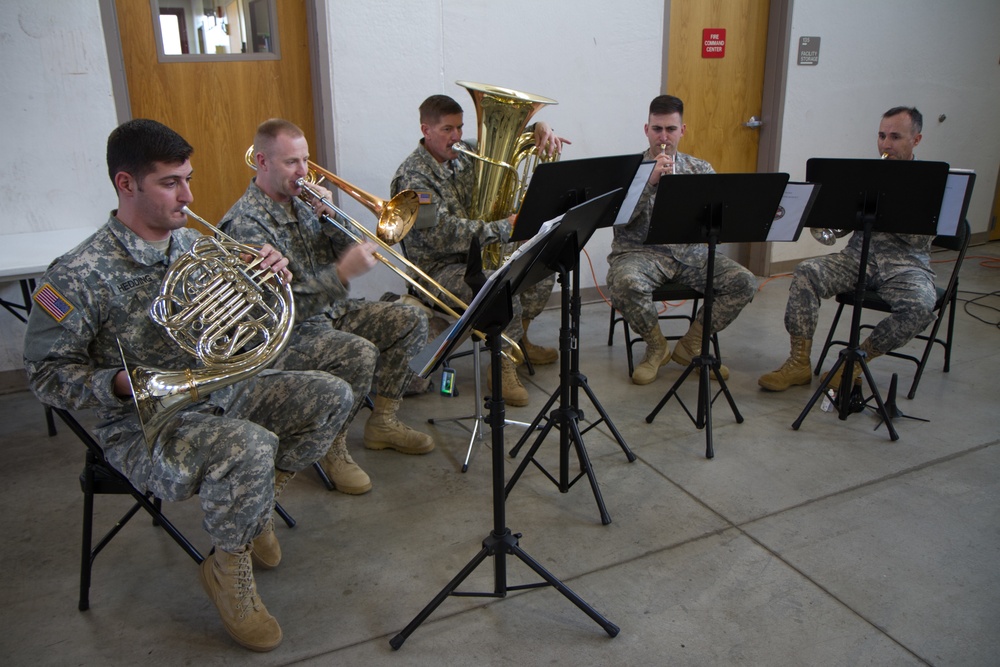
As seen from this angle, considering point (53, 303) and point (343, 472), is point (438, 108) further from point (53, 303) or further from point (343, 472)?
point (53, 303)

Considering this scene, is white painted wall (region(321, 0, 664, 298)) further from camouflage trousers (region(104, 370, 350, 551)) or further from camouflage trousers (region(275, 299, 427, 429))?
camouflage trousers (region(104, 370, 350, 551))

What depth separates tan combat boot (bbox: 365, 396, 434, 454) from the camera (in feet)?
11.9

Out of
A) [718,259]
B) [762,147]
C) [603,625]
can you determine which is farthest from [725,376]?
[762,147]

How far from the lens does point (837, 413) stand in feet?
13.1

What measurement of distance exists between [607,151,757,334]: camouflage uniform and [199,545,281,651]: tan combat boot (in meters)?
2.62

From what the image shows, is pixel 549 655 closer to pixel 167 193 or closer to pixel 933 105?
pixel 167 193

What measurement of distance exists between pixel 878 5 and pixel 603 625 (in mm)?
6284

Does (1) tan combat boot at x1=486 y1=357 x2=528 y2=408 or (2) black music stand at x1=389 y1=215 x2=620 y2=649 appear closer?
(2) black music stand at x1=389 y1=215 x2=620 y2=649

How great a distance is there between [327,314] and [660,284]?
1935mm

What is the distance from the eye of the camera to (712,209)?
11.2 ft

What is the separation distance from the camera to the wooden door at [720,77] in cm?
593

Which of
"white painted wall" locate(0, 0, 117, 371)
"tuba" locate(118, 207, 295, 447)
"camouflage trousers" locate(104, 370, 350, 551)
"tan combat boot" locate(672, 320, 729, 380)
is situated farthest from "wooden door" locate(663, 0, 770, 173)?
"camouflage trousers" locate(104, 370, 350, 551)

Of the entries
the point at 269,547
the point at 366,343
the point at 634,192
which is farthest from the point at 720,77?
the point at 269,547

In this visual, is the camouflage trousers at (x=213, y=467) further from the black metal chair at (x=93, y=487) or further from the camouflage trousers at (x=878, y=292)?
the camouflage trousers at (x=878, y=292)
